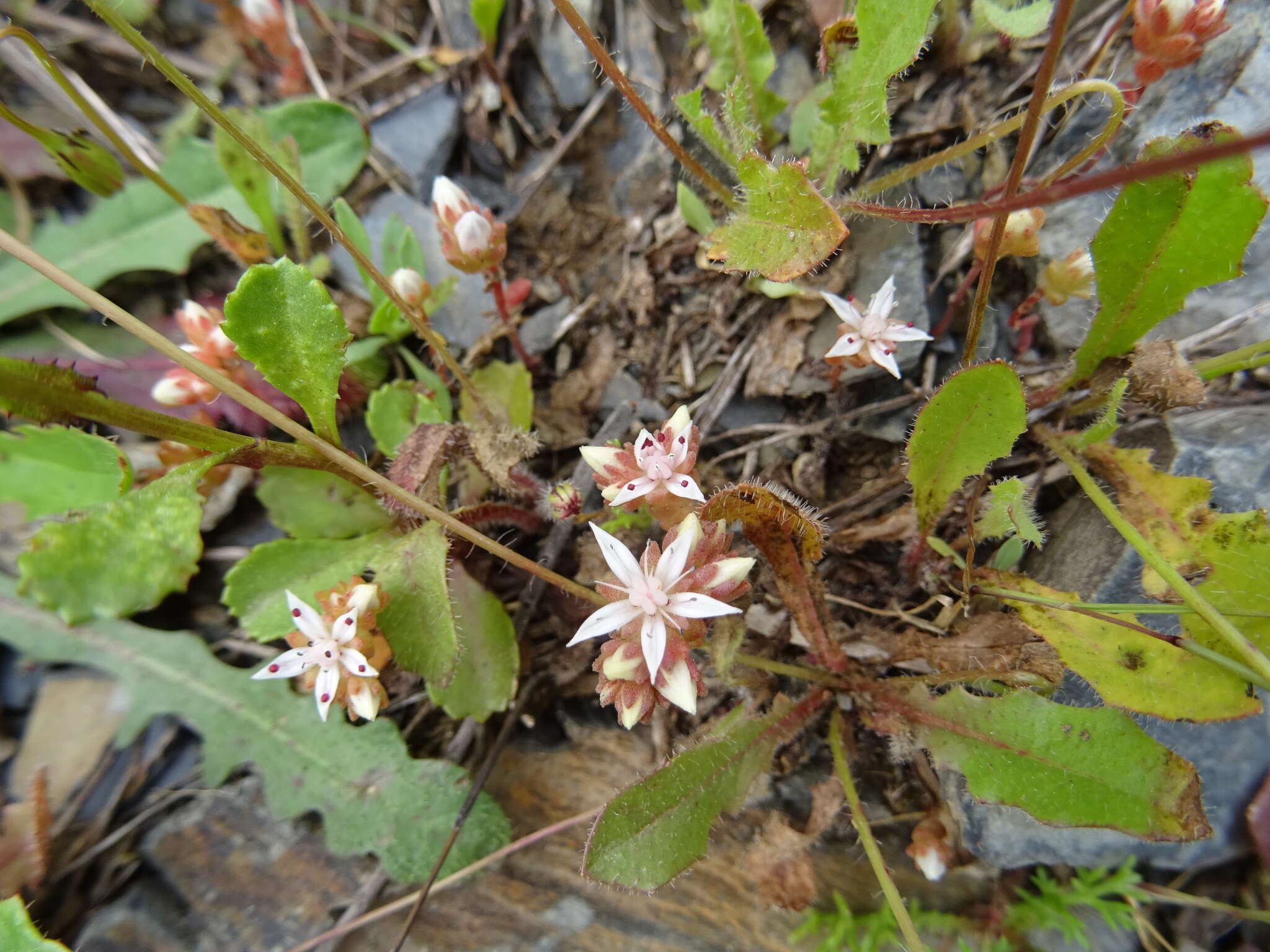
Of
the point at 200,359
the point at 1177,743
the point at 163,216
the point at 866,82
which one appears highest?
the point at 163,216

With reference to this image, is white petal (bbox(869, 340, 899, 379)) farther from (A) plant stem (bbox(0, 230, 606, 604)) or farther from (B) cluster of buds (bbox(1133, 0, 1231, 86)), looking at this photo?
(B) cluster of buds (bbox(1133, 0, 1231, 86))

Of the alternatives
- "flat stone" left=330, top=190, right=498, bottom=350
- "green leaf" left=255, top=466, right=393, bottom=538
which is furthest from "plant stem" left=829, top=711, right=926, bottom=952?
"flat stone" left=330, top=190, right=498, bottom=350

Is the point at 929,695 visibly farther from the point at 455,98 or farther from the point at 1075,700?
the point at 455,98

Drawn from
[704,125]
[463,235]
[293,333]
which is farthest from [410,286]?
[704,125]

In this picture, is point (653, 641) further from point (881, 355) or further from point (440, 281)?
point (440, 281)

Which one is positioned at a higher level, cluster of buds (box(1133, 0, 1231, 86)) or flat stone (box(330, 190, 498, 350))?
flat stone (box(330, 190, 498, 350))

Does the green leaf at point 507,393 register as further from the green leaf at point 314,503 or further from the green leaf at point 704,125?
the green leaf at point 704,125
